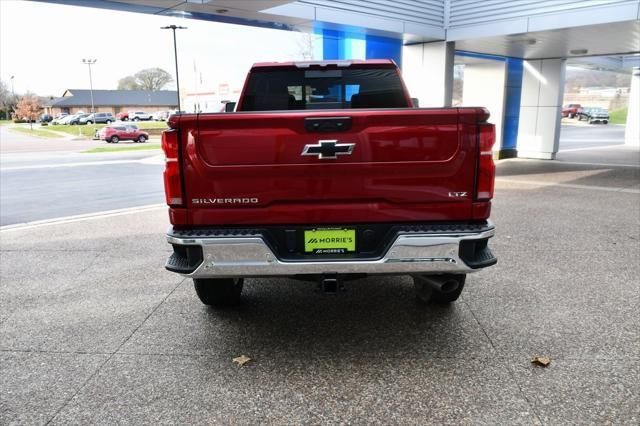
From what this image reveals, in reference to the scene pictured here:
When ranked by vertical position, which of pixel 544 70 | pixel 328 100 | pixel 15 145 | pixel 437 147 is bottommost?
pixel 15 145

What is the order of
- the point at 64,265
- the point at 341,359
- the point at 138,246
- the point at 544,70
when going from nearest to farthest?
the point at 341,359, the point at 64,265, the point at 138,246, the point at 544,70

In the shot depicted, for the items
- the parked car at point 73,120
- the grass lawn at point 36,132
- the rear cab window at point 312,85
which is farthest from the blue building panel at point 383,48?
the parked car at point 73,120

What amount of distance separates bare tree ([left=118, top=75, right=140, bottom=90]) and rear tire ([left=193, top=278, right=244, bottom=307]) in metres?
55.3

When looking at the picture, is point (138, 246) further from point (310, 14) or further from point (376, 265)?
point (310, 14)

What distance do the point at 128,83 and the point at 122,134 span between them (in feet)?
90.6

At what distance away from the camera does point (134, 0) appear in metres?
8.36

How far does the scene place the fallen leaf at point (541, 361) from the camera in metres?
3.35

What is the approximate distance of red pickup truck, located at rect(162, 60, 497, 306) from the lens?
312 cm

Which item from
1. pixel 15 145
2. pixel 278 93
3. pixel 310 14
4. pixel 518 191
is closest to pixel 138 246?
pixel 278 93

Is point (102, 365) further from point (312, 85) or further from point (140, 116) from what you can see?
point (140, 116)

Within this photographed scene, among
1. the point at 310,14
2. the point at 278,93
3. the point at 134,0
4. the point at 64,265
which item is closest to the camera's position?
the point at 278,93

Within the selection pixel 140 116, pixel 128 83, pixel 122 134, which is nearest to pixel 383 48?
pixel 122 134

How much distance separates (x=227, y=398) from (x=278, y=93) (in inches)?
123

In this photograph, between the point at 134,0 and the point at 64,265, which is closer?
the point at 64,265
